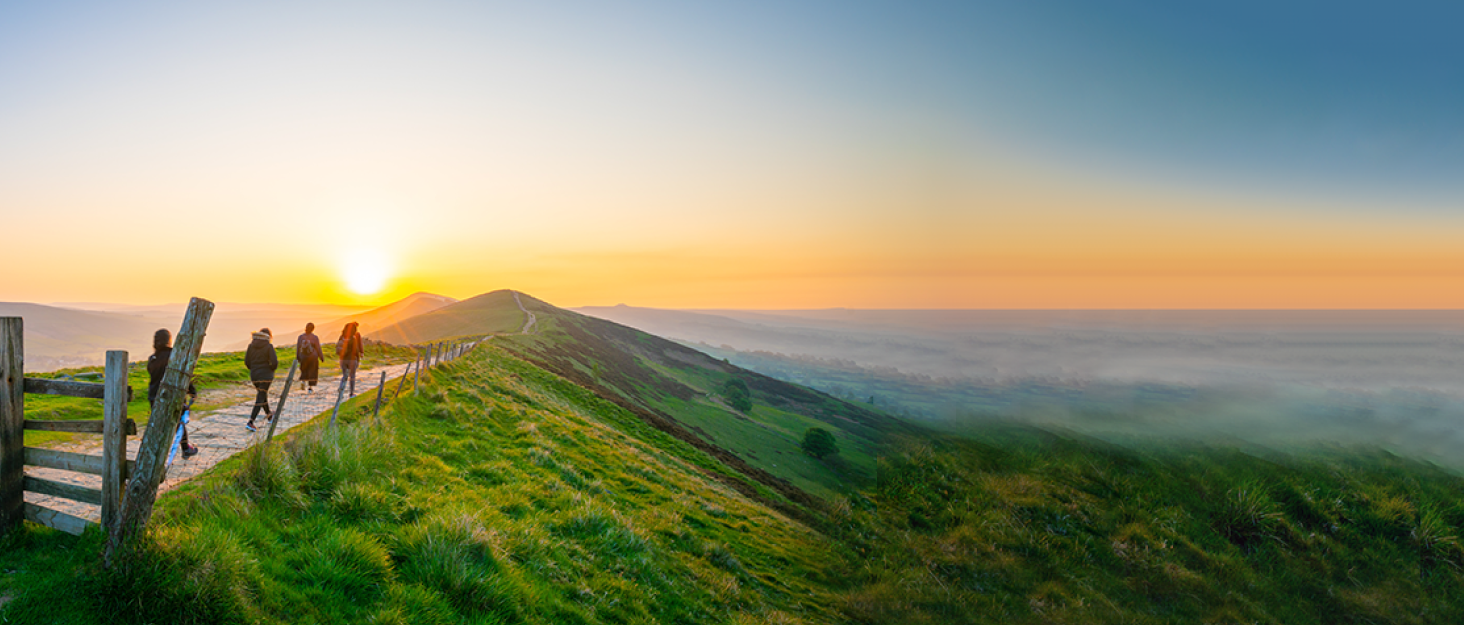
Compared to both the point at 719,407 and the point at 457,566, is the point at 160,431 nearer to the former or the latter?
the point at 457,566

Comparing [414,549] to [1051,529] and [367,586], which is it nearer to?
[367,586]

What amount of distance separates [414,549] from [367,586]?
887 millimetres

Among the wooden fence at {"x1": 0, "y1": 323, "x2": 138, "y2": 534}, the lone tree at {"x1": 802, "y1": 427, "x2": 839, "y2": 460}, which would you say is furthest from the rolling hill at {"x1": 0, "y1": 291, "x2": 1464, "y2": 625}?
the lone tree at {"x1": 802, "y1": 427, "x2": 839, "y2": 460}

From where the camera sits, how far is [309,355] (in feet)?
55.7

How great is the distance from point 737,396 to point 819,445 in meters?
24.8

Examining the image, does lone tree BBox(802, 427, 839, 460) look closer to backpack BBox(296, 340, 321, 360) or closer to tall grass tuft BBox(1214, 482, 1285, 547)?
tall grass tuft BBox(1214, 482, 1285, 547)

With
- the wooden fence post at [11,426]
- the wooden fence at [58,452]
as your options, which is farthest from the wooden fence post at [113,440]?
the wooden fence post at [11,426]

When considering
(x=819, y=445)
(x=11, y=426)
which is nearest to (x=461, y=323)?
(x=819, y=445)

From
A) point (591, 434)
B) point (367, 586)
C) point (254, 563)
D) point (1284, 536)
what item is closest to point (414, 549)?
point (367, 586)

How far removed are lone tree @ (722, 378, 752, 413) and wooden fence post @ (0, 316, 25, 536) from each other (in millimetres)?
68690

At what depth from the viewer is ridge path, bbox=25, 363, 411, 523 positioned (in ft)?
23.7

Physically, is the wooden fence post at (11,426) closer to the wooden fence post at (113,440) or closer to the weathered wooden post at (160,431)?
the wooden fence post at (113,440)

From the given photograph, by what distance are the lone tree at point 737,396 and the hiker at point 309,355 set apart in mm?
58390

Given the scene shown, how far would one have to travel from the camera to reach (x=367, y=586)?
5.74 meters
